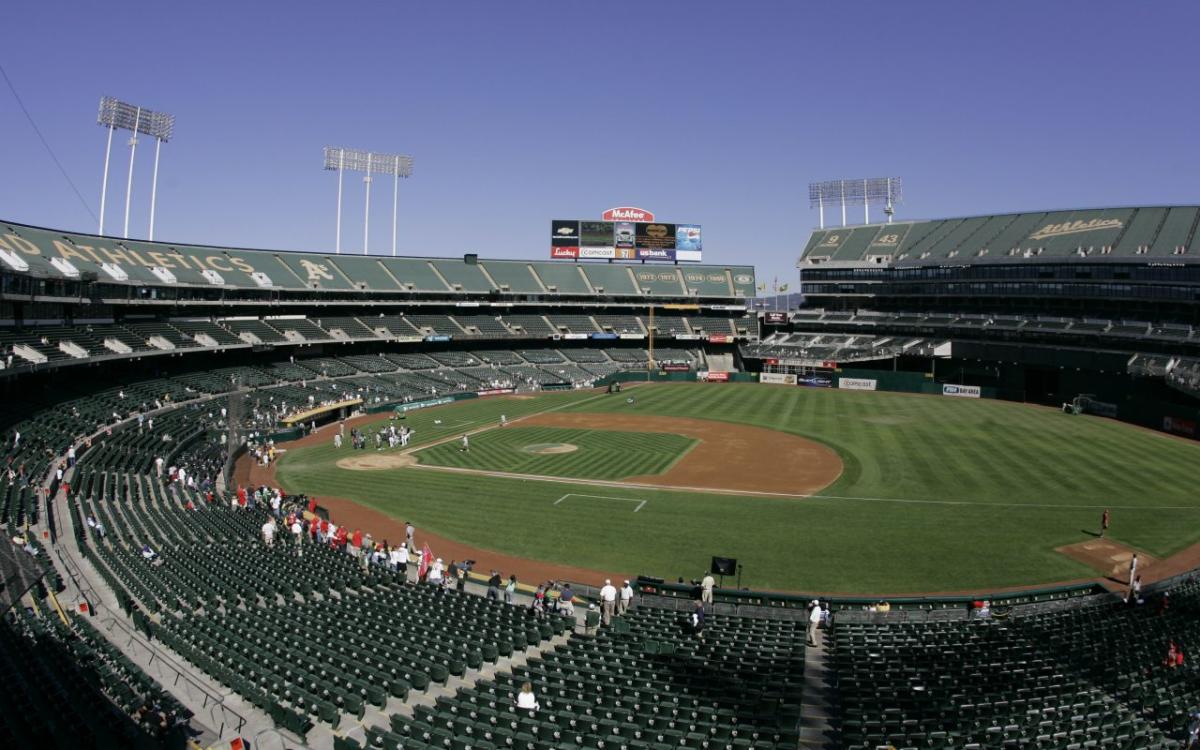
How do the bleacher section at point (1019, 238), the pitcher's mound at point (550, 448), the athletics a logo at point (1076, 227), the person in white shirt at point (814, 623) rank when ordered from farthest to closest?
the athletics a logo at point (1076, 227), the bleacher section at point (1019, 238), the pitcher's mound at point (550, 448), the person in white shirt at point (814, 623)

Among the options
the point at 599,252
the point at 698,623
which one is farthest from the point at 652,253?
the point at 698,623

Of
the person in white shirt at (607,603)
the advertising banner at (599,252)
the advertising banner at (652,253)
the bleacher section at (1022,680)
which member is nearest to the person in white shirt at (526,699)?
the bleacher section at (1022,680)

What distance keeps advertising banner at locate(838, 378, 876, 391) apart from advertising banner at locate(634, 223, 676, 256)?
3248cm

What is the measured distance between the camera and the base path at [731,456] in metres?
40.1

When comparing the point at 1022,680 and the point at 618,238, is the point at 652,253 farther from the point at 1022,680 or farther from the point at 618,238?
the point at 1022,680

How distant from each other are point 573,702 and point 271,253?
8075 centimetres

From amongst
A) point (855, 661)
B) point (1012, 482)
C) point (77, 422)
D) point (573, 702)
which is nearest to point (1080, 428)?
point (1012, 482)

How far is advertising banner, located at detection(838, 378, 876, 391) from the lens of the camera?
8369cm

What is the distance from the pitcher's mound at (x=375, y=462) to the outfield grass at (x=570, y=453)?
109 cm

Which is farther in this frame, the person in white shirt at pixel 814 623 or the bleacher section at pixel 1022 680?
the person in white shirt at pixel 814 623

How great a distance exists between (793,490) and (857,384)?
166 feet

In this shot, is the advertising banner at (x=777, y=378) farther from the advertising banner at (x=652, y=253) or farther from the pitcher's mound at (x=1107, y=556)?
the pitcher's mound at (x=1107, y=556)

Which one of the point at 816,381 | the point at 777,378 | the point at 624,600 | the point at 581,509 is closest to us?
the point at 624,600

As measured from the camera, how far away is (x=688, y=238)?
10412 cm
